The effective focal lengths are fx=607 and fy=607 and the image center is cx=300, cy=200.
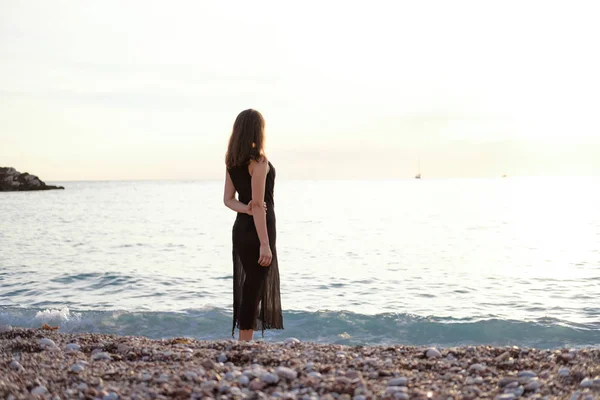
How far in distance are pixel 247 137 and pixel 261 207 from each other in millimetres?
754

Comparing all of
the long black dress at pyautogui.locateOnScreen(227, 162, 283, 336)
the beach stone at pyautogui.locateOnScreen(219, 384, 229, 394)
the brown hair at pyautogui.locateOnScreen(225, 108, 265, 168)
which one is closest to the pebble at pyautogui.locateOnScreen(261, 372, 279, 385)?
the beach stone at pyautogui.locateOnScreen(219, 384, 229, 394)

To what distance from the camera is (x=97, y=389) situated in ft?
14.7

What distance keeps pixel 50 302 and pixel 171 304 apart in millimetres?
2526

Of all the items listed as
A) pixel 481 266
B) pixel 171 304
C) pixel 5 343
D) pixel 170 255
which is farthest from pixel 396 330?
pixel 170 255

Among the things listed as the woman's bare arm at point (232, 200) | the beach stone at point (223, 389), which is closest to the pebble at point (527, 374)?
the beach stone at point (223, 389)

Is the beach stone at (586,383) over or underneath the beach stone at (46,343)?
over

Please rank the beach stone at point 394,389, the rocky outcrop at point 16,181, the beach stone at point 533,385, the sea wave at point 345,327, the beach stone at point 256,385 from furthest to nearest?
the rocky outcrop at point 16,181 < the sea wave at point 345,327 < the beach stone at point 533,385 < the beach stone at point 256,385 < the beach stone at point 394,389

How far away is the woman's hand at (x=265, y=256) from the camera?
6543 millimetres

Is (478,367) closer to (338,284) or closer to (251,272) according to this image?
(251,272)

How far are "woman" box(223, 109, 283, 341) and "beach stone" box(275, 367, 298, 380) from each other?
1898mm

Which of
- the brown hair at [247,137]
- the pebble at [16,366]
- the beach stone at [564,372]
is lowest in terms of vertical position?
the pebble at [16,366]

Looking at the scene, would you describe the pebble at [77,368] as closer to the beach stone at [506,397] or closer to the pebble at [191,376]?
the pebble at [191,376]

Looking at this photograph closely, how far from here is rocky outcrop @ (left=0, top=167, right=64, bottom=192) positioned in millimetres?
92562

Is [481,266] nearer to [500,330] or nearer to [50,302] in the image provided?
[500,330]
